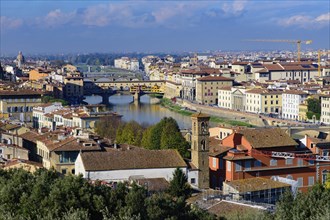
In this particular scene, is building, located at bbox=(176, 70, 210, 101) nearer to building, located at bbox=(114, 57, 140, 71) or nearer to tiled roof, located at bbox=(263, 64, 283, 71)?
tiled roof, located at bbox=(263, 64, 283, 71)

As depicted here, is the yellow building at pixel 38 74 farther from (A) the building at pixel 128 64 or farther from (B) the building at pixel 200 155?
(A) the building at pixel 128 64

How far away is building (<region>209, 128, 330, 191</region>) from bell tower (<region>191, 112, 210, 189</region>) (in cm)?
40

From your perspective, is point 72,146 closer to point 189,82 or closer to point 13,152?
point 13,152

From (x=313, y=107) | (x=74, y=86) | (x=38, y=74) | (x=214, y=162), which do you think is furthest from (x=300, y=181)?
(x=38, y=74)

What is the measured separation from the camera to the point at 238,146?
439 inches

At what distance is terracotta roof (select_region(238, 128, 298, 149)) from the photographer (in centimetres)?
1122

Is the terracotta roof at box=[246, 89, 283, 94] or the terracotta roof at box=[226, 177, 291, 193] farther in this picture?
the terracotta roof at box=[246, 89, 283, 94]

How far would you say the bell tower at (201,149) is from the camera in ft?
34.3

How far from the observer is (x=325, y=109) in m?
24.2

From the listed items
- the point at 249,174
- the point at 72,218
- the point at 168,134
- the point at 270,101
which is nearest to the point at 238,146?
the point at 249,174

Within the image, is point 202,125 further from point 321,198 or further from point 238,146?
point 321,198

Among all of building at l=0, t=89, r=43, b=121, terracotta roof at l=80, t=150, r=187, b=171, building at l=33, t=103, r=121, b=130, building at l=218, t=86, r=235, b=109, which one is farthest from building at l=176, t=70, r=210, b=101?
terracotta roof at l=80, t=150, r=187, b=171

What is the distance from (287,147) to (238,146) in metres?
0.84

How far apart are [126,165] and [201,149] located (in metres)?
1.14
